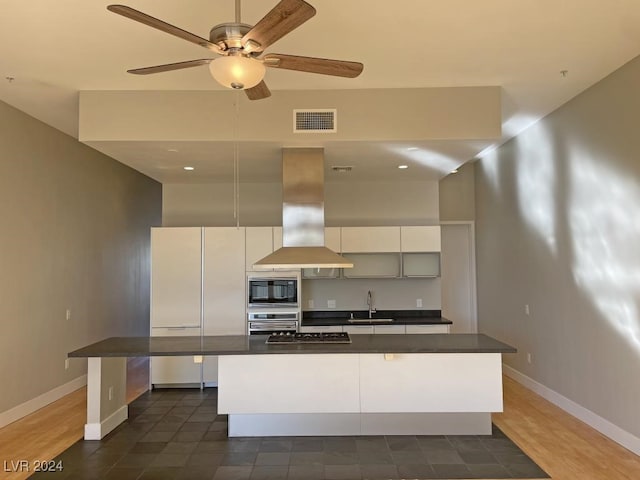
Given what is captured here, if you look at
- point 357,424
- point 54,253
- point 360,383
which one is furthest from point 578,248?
point 54,253

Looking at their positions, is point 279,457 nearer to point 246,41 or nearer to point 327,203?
point 246,41

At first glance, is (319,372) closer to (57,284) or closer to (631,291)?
(631,291)

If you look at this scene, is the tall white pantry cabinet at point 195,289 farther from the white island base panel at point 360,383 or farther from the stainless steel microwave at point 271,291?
the white island base panel at point 360,383

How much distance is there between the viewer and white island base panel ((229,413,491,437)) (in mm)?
3922

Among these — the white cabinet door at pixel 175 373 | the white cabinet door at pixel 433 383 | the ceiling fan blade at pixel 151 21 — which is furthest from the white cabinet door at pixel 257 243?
the ceiling fan blade at pixel 151 21

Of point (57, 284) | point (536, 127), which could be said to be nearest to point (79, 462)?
point (57, 284)

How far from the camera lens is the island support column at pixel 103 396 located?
3875 mm

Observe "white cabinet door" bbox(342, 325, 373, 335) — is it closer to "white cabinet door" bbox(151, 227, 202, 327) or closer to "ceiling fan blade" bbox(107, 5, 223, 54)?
"white cabinet door" bbox(151, 227, 202, 327)

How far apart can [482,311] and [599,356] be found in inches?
105

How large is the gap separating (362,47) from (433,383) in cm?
267

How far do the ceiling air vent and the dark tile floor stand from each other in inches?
103

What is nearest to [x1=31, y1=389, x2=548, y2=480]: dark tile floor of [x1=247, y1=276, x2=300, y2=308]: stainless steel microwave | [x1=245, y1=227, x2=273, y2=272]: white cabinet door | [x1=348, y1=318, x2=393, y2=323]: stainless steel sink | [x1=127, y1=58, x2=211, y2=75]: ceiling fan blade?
[x1=247, y1=276, x2=300, y2=308]: stainless steel microwave

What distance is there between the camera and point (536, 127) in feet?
16.3

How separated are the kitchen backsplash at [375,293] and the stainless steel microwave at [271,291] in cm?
71
